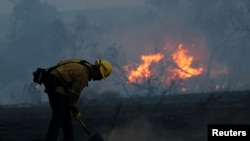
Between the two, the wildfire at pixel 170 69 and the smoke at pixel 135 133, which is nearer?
the smoke at pixel 135 133

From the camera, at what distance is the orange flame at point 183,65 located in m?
60.6

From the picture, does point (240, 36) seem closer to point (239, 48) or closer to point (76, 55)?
point (239, 48)

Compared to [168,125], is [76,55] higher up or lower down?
higher up

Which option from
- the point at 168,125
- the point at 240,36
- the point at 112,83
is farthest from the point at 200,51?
the point at 168,125

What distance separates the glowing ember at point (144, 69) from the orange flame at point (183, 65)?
7.44 feet

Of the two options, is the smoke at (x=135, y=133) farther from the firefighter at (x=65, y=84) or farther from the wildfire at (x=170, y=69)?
the wildfire at (x=170, y=69)

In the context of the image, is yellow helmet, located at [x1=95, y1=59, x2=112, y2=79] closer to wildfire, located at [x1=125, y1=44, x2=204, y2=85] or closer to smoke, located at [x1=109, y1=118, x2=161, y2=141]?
smoke, located at [x1=109, y1=118, x2=161, y2=141]

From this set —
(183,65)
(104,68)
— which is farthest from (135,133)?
(183,65)

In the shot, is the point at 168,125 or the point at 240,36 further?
the point at 240,36

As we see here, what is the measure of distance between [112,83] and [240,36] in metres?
20.8

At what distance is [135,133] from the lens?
12.5 metres

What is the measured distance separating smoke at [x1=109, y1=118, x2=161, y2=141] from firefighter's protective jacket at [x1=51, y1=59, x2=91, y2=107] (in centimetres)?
246

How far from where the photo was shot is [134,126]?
45.3 ft

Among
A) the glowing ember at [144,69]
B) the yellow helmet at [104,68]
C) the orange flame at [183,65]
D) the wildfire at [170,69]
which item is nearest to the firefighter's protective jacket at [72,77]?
the yellow helmet at [104,68]
